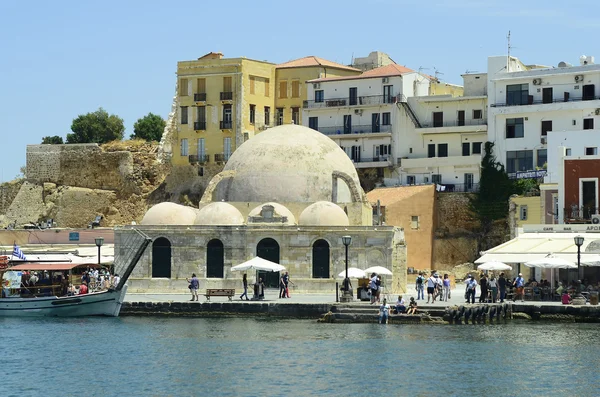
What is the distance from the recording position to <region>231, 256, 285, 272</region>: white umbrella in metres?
47.9

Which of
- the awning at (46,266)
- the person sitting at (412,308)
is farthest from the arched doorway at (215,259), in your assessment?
the person sitting at (412,308)

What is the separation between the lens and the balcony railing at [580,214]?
50375mm

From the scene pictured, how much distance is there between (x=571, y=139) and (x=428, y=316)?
18.3 m

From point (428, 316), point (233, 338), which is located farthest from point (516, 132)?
point (233, 338)

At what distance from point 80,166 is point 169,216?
86.8 ft

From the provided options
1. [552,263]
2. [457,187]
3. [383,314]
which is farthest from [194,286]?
[457,187]

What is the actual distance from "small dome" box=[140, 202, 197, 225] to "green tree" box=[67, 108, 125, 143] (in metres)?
37.7

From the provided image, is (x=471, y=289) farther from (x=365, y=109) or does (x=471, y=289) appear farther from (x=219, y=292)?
(x=365, y=109)

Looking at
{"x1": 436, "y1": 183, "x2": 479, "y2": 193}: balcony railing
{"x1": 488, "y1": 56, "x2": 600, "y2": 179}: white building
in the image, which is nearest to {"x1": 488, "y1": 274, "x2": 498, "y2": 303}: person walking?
{"x1": 488, "y1": 56, "x2": 600, "y2": 179}: white building

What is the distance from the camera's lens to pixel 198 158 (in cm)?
7531

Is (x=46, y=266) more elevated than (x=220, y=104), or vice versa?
(x=220, y=104)

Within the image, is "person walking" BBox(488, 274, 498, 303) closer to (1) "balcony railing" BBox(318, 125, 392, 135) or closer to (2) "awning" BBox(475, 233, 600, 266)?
(2) "awning" BBox(475, 233, 600, 266)

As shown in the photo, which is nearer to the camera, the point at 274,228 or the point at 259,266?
the point at 259,266

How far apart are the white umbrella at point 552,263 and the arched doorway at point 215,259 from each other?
→ 1285 centimetres
